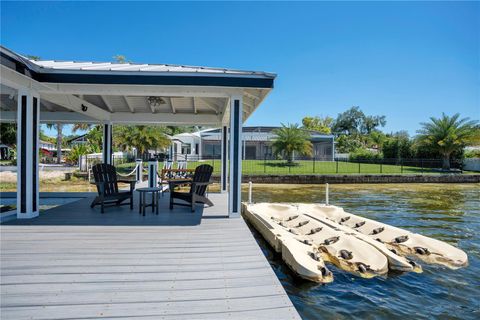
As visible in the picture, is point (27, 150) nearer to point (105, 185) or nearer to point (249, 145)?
point (105, 185)

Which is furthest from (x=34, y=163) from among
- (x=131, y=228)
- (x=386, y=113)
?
(x=386, y=113)

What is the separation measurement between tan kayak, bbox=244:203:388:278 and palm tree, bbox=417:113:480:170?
2528 centimetres

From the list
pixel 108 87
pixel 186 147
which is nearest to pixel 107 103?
pixel 108 87

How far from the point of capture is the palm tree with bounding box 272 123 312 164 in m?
26.3

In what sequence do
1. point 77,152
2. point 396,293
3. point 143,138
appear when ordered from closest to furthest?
point 396,293
point 77,152
point 143,138

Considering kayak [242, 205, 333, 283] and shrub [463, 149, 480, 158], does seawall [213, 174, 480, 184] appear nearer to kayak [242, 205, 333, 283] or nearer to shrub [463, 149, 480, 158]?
shrub [463, 149, 480, 158]

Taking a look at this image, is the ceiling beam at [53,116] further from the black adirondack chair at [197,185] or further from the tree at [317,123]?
the tree at [317,123]

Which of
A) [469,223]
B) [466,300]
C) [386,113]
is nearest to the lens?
[466,300]

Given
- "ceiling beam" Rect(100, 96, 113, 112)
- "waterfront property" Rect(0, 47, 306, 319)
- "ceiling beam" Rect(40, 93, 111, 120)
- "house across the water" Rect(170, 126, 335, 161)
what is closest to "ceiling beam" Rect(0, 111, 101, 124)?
"ceiling beam" Rect(40, 93, 111, 120)

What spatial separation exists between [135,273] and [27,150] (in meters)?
3.87

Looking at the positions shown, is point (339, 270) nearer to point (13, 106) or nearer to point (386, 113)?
point (13, 106)

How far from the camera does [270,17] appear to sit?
11.9 meters

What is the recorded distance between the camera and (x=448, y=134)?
27.0m

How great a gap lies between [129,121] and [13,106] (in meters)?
3.38
